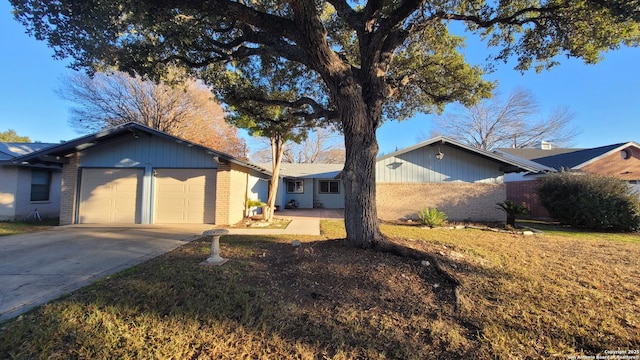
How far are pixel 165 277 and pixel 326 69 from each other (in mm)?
4569

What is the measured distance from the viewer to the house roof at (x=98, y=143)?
31.8ft

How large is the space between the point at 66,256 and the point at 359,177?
20.9 feet

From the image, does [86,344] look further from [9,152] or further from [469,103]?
[9,152]

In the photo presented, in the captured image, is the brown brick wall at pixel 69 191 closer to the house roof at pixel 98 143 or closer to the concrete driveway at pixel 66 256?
the house roof at pixel 98 143

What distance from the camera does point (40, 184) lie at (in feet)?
40.7

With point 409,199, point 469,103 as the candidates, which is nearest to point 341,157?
point 409,199

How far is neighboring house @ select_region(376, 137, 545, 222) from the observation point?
1328 centimetres

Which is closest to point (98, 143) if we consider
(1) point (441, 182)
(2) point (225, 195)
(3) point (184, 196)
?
(3) point (184, 196)

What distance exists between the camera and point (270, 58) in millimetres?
8648

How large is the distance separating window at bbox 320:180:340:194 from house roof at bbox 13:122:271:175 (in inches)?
418

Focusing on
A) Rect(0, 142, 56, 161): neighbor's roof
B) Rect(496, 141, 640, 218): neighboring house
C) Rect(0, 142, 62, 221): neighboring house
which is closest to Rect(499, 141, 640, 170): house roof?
Rect(496, 141, 640, 218): neighboring house

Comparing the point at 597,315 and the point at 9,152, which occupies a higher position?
the point at 9,152

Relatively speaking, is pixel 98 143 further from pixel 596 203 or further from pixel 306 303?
pixel 596 203

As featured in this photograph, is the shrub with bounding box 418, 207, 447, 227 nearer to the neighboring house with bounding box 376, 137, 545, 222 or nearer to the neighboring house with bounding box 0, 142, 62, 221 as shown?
the neighboring house with bounding box 376, 137, 545, 222
